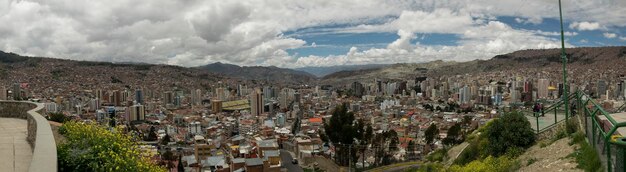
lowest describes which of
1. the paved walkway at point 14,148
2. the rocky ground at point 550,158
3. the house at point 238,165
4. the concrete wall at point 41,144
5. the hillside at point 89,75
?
the house at point 238,165

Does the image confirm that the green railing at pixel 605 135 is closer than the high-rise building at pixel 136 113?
Yes

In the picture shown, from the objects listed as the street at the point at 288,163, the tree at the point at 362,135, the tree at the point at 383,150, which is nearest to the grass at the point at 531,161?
the tree at the point at 362,135

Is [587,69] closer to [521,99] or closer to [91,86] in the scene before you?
[521,99]

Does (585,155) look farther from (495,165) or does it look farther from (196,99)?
(196,99)

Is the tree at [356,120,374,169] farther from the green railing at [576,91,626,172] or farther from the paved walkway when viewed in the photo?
the paved walkway

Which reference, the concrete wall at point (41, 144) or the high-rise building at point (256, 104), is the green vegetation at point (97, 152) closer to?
the concrete wall at point (41, 144)

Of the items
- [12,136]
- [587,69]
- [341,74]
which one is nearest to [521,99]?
[587,69]

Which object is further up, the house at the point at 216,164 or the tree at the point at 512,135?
the tree at the point at 512,135
